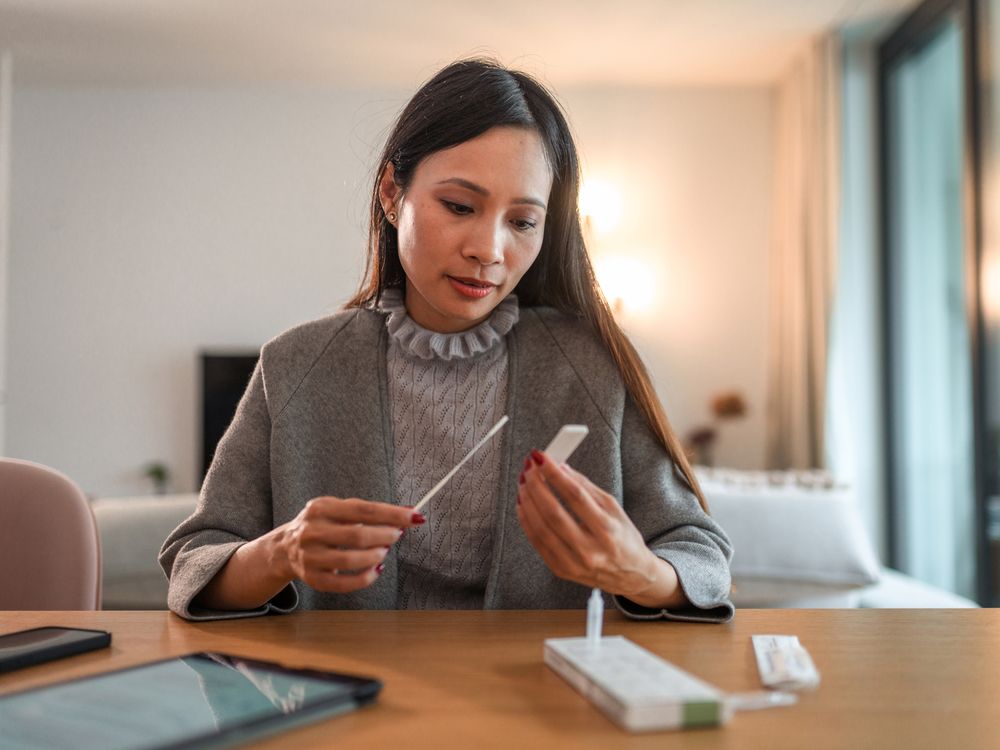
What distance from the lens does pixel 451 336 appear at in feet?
4.09

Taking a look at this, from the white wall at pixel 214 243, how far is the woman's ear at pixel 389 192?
4.20 meters

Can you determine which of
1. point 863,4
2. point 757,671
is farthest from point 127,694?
point 863,4

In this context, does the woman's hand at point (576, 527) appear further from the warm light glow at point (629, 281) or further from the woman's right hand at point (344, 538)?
the warm light glow at point (629, 281)

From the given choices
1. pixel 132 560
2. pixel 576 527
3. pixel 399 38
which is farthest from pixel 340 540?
pixel 399 38

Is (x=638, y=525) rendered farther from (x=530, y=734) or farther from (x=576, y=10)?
(x=576, y=10)

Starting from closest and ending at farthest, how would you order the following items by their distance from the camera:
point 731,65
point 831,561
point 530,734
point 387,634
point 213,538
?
point 530,734
point 387,634
point 213,538
point 831,561
point 731,65

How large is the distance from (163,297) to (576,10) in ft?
8.54

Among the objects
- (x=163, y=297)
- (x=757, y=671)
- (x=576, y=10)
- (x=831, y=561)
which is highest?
(x=576, y=10)

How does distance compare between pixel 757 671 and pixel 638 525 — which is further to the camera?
pixel 638 525

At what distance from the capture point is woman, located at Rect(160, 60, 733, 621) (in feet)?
3.63

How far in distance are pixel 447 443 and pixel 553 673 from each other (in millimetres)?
542

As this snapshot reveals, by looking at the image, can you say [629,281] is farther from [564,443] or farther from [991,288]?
[564,443]

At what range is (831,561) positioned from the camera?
7.78ft

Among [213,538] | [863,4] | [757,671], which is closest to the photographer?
[757,671]
